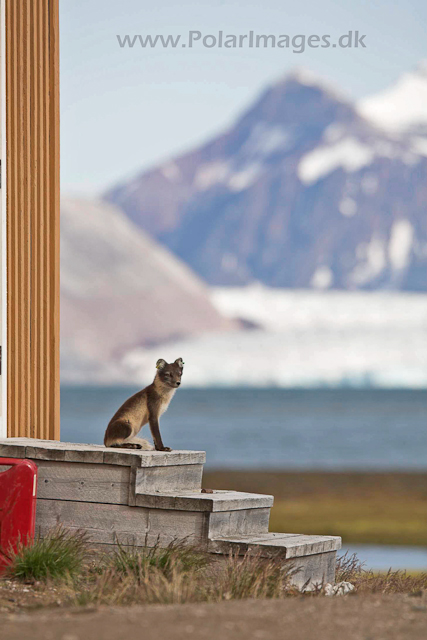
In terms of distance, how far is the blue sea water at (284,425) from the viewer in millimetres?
47125

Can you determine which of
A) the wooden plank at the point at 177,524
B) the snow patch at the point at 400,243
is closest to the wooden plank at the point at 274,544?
the wooden plank at the point at 177,524

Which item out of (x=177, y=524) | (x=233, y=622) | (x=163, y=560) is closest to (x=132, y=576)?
(x=163, y=560)

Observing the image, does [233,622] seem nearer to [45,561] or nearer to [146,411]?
[45,561]

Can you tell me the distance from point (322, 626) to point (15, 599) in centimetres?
169

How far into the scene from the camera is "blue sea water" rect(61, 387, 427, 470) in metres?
47.1

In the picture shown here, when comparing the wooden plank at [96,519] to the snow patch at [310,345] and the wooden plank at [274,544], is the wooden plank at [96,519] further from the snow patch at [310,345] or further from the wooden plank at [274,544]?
the snow patch at [310,345]

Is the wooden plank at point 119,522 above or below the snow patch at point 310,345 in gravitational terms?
below

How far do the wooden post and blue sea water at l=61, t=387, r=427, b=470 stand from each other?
34.5 metres

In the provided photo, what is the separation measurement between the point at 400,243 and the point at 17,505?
227 feet

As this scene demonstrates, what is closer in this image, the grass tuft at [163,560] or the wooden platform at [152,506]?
the grass tuft at [163,560]

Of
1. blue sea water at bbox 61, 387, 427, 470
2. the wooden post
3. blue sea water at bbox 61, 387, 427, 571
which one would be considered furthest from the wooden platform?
blue sea water at bbox 61, 387, 427, 470

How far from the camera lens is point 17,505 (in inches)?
235

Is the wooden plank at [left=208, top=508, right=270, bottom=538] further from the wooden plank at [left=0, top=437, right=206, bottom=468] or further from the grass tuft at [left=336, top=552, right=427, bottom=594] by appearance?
the grass tuft at [left=336, top=552, right=427, bottom=594]

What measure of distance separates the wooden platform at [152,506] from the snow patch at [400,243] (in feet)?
215
